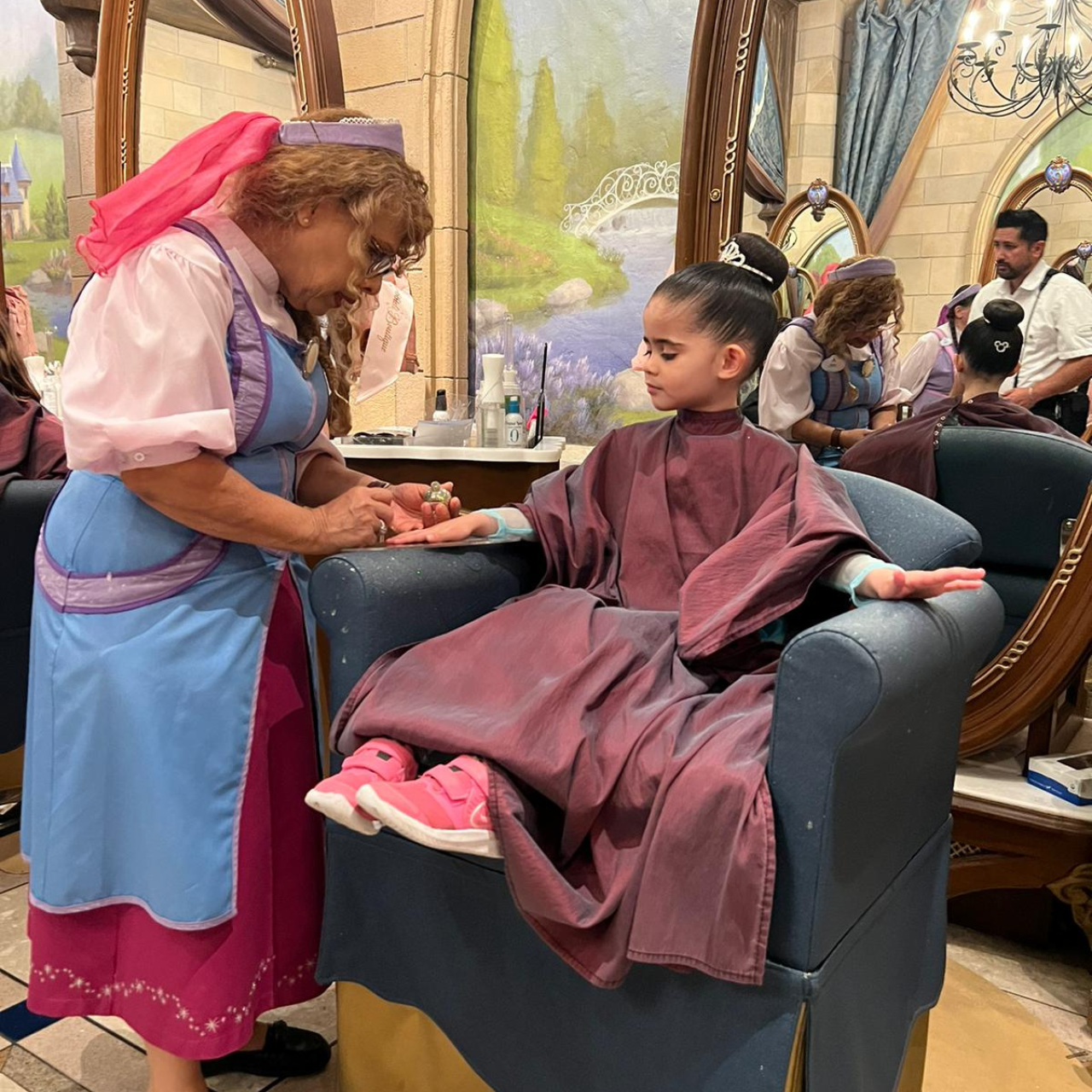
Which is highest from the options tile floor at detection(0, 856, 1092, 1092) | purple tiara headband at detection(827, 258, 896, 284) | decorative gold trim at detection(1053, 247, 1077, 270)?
decorative gold trim at detection(1053, 247, 1077, 270)

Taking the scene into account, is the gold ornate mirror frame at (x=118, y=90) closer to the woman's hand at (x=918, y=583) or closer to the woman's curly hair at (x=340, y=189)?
the woman's curly hair at (x=340, y=189)

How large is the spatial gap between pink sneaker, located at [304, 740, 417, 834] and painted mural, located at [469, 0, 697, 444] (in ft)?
5.52

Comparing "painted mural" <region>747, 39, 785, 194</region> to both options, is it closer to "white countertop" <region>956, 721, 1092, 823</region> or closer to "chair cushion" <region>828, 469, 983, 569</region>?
"chair cushion" <region>828, 469, 983, 569</region>

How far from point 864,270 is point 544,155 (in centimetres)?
116

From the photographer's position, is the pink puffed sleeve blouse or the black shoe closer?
the pink puffed sleeve blouse

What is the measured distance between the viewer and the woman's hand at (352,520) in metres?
1.43

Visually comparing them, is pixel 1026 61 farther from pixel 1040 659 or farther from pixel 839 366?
pixel 1040 659

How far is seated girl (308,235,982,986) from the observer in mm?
1200

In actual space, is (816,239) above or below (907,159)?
below

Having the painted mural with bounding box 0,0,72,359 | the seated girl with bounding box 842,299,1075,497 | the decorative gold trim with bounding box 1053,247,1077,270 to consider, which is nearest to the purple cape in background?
the seated girl with bounding box 842,299,1075,497

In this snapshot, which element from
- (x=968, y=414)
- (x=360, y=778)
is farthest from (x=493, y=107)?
(x=360, y=778)

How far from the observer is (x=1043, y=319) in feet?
7.00

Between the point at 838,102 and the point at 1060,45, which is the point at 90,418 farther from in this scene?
the point at 1060,45

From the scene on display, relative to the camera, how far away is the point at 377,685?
144 cm
